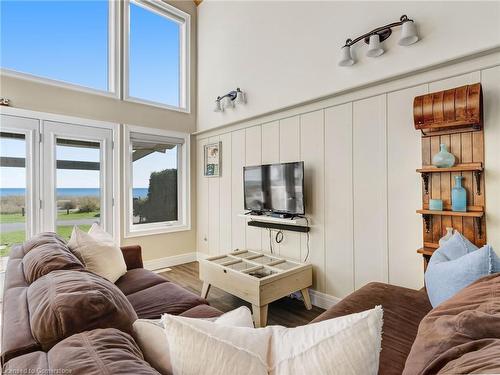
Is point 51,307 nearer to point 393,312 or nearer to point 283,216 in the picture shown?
point 393,312

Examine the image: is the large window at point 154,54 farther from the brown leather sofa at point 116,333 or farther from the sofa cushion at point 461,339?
the sofa cushion at point 461,339

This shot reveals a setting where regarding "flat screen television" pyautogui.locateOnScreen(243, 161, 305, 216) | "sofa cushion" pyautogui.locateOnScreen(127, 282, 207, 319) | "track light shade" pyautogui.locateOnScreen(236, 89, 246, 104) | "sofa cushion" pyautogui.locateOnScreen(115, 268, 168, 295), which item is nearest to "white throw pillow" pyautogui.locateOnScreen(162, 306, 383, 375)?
"sofa cushion" pyautogui.locateOnScreen(127, 282, 207, 319)

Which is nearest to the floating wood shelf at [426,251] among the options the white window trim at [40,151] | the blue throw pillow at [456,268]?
the blue throw pillow at [456,268]

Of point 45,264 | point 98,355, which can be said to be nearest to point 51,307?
point 98,355

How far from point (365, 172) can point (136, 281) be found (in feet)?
7.23

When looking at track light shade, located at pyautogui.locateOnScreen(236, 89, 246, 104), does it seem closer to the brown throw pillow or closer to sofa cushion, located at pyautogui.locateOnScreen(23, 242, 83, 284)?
sofa cushion, located at pyautogui.locateOnScreen(23, 242, 83, 284)

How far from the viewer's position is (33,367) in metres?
0.63

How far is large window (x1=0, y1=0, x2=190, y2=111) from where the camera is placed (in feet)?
10.7

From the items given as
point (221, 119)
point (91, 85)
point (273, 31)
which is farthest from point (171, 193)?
point (273, 31)

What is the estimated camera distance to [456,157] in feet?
6.52

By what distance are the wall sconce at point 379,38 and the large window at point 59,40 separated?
10.3 feet

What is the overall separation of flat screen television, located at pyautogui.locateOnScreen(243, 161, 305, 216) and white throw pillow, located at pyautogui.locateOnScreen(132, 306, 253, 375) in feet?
6.57

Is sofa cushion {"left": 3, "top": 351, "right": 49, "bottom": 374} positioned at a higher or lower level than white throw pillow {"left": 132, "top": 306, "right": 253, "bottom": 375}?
higher

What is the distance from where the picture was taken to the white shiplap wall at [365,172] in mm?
2037
